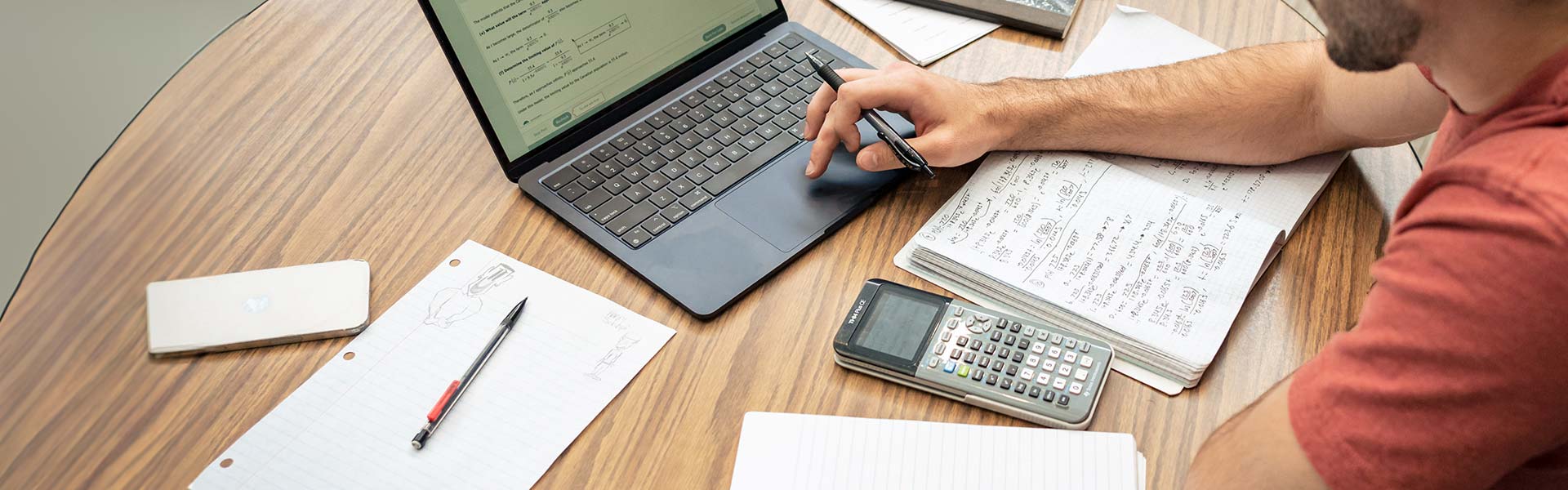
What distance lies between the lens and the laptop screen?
34.9 inches

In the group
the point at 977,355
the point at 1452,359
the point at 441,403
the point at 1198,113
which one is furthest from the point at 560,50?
the point at 1452,359

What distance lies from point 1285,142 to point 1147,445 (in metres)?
0.35

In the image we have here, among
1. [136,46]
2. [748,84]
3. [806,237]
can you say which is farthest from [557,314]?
[136,46]

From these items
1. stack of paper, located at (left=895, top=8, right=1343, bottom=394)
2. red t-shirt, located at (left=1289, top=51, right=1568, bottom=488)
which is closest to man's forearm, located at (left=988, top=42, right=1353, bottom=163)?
stack of paper, located at (left=895, top=8, right=1343, bottom=394)

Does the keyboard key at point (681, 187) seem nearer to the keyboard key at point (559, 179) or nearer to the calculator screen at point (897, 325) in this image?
the keyboard key at point (559, 179)

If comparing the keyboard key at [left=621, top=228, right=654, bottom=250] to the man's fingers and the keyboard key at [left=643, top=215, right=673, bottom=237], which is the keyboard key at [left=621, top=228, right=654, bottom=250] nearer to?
the keyboard key at [left=643, top=215, right=673, bottom=237]

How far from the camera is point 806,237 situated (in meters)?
0.90

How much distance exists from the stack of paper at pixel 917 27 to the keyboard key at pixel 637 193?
0.34 metres

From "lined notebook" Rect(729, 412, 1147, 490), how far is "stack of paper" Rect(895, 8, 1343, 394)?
97mm

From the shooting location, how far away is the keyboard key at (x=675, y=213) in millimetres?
913

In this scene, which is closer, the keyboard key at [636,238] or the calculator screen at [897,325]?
the calculator screen at [897,325]

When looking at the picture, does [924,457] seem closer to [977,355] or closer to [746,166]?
[977,355]

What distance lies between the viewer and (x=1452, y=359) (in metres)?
0.52

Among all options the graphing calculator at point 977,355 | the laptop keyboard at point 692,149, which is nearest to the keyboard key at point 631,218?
the laptop keyboard at point 692,149
